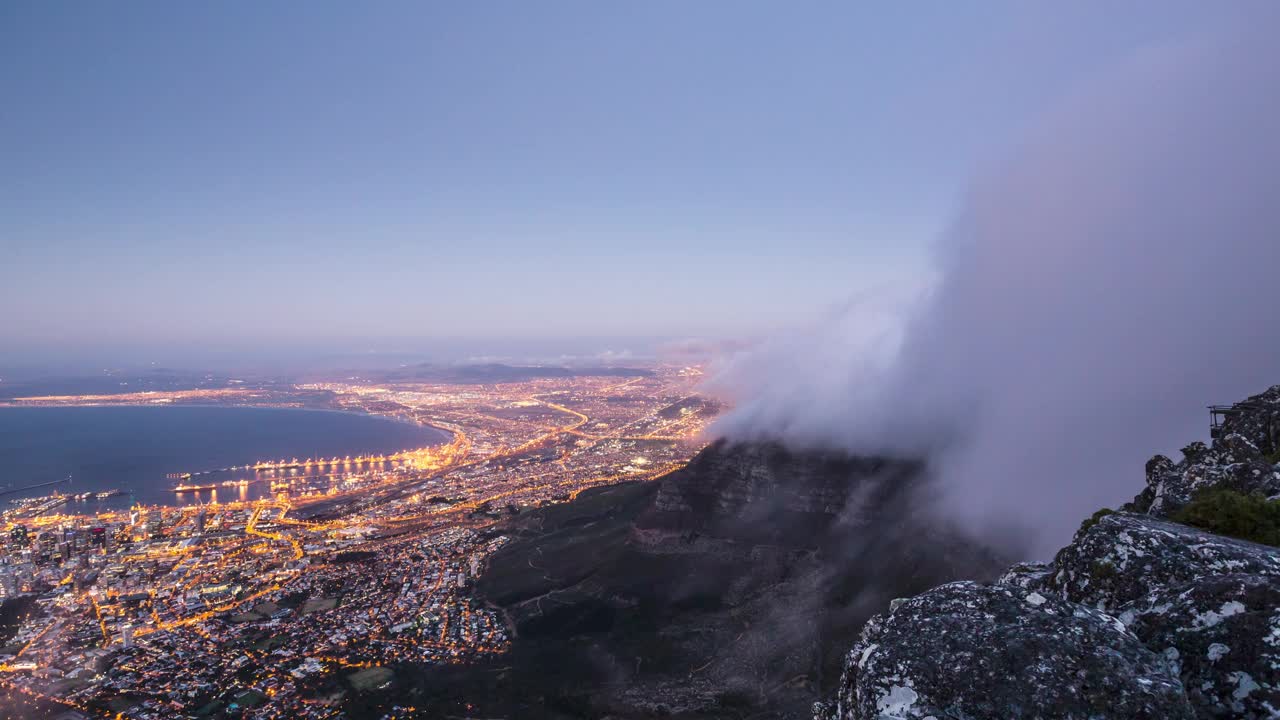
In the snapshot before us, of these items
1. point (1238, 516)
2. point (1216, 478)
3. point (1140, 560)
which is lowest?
point (1216, 478)

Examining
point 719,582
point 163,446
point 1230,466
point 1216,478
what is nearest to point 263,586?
point 719,582

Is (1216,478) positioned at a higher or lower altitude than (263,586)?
higher

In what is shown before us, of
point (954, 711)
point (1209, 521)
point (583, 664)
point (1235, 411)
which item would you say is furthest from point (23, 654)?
point (1235, 411)

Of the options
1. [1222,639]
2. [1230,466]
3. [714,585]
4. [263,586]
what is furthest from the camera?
[263,586]

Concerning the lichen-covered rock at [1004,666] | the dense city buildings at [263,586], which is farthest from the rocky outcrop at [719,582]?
the lichen-covered rock at [1004,666]

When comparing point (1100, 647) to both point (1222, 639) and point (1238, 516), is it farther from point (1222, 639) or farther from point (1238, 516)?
point (1238, 516)

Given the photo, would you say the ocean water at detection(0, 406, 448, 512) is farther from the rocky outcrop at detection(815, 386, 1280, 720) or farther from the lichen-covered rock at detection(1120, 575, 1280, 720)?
the lichen-covered rock at detection(1120, 575, 1280, 720)
